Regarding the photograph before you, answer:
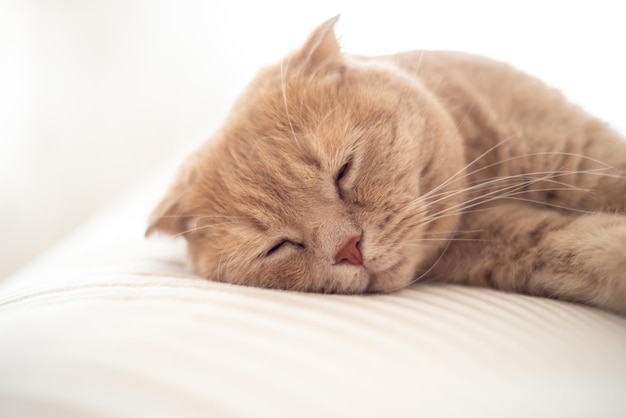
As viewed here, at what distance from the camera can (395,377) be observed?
80 cm

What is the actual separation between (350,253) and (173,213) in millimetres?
623

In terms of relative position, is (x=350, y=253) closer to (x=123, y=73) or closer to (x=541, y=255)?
(x=541, y=255)

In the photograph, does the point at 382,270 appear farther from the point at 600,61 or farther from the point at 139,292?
the point at 600,61

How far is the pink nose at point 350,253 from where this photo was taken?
50.1 inches

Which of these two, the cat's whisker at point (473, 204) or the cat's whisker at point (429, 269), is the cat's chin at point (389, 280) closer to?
the cat's whisker at point (429, 269)

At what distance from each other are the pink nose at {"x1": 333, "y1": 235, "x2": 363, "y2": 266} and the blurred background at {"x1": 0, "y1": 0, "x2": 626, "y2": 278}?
1716 millimetres

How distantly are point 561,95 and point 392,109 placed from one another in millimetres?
670

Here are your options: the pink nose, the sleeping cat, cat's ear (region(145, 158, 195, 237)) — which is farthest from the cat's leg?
cat's ear (region(145, 158, 195, 237))

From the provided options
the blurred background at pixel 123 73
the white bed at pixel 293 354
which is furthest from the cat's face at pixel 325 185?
the blurred background at pixel 123 73

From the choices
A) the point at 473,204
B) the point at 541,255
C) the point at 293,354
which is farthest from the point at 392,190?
the point at 293,354

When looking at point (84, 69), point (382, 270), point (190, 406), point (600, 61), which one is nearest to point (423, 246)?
point (382, 270)

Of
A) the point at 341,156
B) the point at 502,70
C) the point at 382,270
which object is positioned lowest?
the point at 382,270

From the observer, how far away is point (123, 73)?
3.80m

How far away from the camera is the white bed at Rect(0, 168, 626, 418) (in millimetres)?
735
